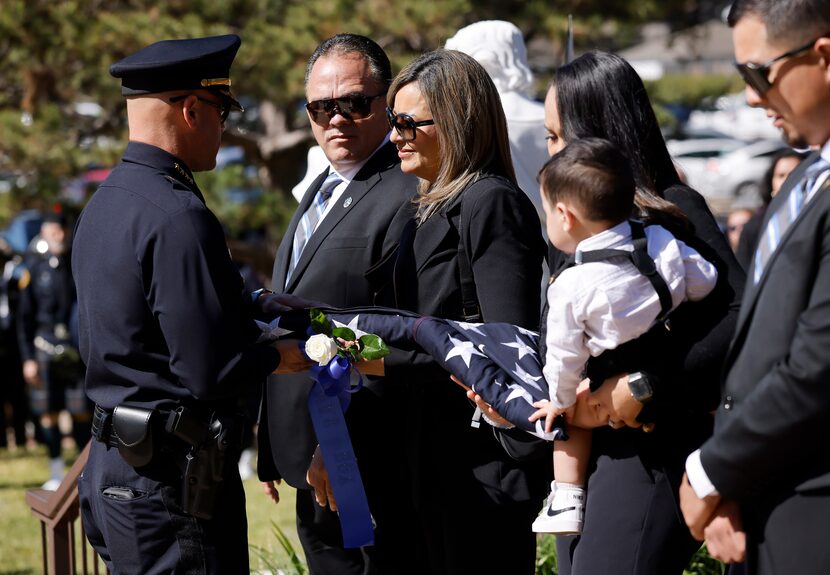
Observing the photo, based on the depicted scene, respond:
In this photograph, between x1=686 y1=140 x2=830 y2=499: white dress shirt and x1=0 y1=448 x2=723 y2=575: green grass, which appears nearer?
x1=686 y1=140 x2=830 y2=499: white dress shirt

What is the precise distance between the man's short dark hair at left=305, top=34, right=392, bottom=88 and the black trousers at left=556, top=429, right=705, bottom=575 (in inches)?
66.0

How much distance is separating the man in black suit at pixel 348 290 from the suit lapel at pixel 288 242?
0.07 feet

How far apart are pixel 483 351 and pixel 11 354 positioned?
8651mm

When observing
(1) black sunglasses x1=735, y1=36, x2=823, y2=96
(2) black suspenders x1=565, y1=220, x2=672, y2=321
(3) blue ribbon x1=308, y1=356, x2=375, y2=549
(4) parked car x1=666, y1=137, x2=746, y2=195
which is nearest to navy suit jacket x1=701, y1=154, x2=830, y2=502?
(1) black sunglasses x1=735, y1=36, x2=823, y2=96

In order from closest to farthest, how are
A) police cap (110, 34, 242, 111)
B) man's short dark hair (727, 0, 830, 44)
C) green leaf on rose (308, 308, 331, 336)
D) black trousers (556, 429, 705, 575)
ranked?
man's short dark hair (727, 0, 830, 44) → black trousers (556, 429, 705, 575) → police cap (110, 34, 242, 111) → green leaf on rose (308, 308, 331, 336)

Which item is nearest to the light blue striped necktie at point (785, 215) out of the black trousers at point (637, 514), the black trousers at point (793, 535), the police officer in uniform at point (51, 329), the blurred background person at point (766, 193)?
the black trousers at point (793, 535)

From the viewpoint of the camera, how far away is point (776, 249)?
2111 millimetres

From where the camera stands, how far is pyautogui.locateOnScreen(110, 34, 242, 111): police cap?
9.83 ft

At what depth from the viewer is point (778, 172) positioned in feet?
20.8

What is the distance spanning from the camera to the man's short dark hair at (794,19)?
210 centimetres

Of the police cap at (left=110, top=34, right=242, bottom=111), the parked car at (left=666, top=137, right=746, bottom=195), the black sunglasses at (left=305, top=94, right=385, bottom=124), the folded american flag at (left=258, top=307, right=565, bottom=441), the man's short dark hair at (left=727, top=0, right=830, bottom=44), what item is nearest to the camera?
the man's short dark hair at (left=727, top=0, right=830, bottom=44)

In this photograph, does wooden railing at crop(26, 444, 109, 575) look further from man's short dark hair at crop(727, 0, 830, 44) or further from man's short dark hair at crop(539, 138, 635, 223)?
man's short dark hair at crop(727, 0, 830, 44)

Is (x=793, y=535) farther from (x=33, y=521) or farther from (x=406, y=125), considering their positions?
(x=33, y=521)

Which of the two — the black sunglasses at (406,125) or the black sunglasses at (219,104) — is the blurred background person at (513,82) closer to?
the black sunglasses at (406,125)
